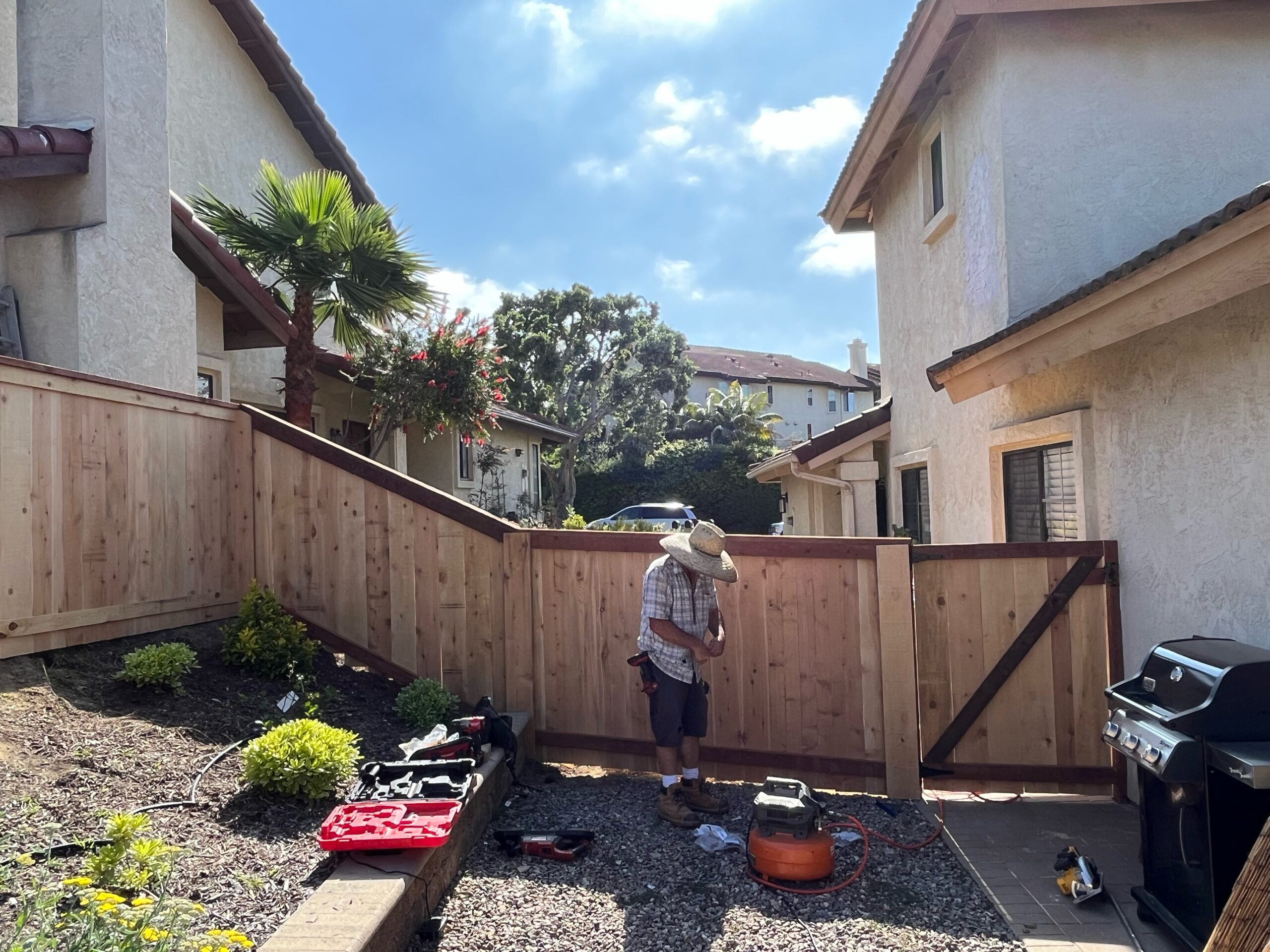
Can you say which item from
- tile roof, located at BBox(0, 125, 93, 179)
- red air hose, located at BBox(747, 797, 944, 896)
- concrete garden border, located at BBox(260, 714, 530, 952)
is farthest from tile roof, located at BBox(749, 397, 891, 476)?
tile roof, located at BBox(0, 125, 93, 179)

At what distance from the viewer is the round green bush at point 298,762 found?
3982 millimetres

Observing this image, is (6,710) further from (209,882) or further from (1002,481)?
(1002,481)

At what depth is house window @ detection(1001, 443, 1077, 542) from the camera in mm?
6273

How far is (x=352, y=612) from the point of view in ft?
20.4

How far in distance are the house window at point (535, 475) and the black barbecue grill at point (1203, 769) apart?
19325 mm

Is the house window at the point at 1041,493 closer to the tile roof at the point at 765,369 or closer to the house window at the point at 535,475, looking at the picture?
the house window at the point at 535,475

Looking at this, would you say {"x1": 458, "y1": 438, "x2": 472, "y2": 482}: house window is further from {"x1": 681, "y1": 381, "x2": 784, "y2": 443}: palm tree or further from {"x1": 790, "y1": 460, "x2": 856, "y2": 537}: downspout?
{"x1": 681, "y1": 381, "x2": 784, "y2": 443}: palm tree

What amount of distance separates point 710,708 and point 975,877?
1926 millimetres

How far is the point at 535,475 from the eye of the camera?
76.8ft

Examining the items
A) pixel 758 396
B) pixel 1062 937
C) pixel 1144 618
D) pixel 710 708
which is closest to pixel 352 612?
pixel 710 708

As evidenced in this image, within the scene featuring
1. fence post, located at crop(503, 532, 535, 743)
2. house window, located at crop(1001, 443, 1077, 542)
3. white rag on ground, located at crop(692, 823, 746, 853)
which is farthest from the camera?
house window, located at crop(1001, 443, 1077, 542)

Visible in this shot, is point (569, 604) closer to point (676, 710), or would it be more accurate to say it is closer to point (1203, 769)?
point (676, 710)

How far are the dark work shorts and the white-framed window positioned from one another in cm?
543

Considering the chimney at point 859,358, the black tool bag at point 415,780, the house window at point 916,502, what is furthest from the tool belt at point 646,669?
the chimney at point 859,358
